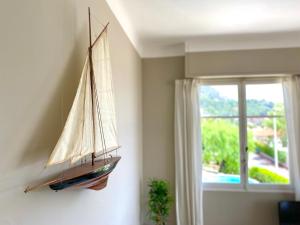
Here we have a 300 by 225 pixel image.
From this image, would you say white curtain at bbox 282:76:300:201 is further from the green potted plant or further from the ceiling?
the green potted plant

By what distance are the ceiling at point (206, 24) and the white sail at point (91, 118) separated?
0.97 m

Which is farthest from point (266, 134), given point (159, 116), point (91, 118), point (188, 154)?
point (91, 118)

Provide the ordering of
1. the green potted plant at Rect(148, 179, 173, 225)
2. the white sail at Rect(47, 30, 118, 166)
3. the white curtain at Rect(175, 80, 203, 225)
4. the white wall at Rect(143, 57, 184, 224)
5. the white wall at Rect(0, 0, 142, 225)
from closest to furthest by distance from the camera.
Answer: the white wall at Rect(0, 0, 142, 225) < the white sail at Rect(47, 30, 118, 166) < the green potted plant at Rect(148, 179, 173, 225) < the white curtain at Rect(175, 80, 203, 225) < the white wall at Rect(143, 57, 184, 224)

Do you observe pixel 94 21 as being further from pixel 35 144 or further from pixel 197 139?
pixel 197 139

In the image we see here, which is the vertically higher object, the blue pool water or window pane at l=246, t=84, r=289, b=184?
window pane at l=246, t=84, r=289, b=184

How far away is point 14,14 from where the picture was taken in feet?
3.35

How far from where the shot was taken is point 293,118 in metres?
3.70

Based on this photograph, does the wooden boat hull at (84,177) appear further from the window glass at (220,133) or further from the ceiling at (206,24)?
the window glass at (220,133)

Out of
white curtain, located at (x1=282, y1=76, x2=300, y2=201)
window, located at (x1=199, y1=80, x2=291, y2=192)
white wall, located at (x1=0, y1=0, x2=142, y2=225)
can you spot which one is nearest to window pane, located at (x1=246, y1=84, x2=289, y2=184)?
window, located at (x1=199, y1=80, x2=291, y2=192)

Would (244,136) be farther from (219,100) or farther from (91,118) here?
(91,118)

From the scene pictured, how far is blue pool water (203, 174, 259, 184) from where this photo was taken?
3914 mm

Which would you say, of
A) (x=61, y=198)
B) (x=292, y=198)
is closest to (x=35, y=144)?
(x=61, y=198)

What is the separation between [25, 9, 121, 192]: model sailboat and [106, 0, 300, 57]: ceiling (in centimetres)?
102

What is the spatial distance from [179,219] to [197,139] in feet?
3.74
